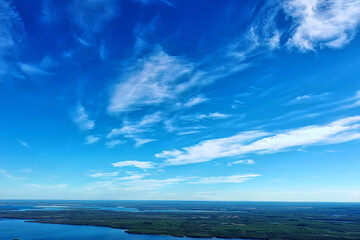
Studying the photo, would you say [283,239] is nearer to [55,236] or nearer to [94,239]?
[94,239]

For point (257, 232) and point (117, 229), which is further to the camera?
point (117, 229)

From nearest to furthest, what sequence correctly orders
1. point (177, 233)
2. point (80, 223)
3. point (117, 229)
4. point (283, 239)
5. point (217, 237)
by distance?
1. point (283, 239)
2. point (217, 237)
3. point (177, 233)
4. point (117, 229)
5. point (80, 223)

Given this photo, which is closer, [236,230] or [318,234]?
[318,234]

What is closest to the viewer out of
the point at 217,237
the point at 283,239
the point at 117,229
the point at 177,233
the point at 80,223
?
the point at 283,239

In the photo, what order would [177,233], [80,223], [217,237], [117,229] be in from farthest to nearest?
[80,223] < [117,229] < [177,233] < [217,237]

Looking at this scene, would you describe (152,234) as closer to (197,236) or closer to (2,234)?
(197,236)

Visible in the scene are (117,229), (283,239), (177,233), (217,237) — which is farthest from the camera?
(117,229)

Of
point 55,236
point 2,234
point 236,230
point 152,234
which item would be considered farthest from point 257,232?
point 2,234

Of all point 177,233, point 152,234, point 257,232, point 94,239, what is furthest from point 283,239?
point 94,239
